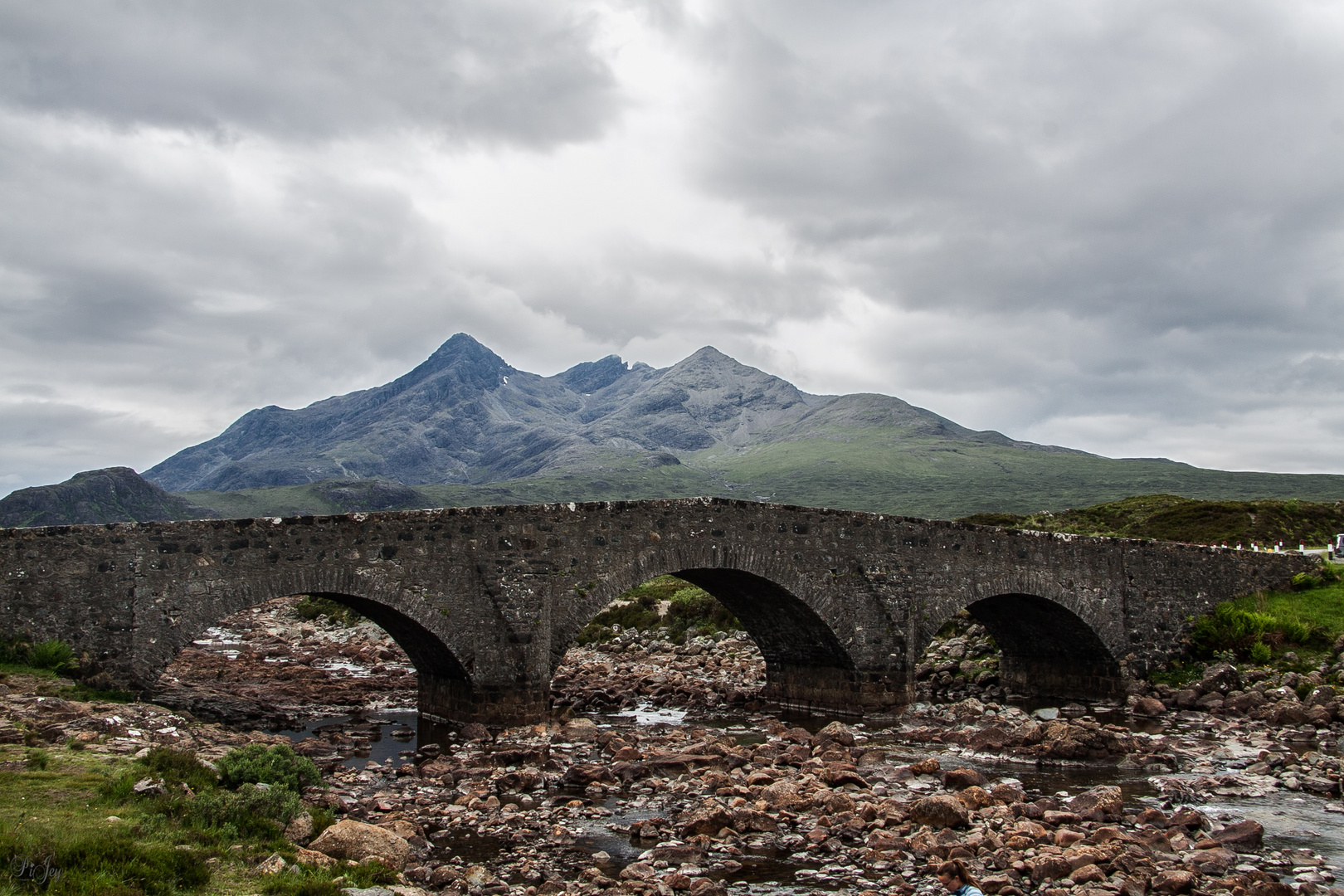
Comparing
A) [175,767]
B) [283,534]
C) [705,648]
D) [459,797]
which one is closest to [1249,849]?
[459,797]

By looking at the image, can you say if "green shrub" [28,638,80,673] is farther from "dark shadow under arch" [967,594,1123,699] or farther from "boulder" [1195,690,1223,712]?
"boulder" [1195,690,1223,712]

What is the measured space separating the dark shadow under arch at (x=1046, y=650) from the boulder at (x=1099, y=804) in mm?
11458

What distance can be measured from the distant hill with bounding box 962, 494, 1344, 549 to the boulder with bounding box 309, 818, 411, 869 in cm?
3308

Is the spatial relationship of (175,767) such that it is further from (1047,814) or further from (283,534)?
(1047,814)

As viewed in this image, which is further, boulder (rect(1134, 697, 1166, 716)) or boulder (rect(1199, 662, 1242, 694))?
boulder (rect(1199, 662, 1242, 694))

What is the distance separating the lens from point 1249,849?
41.1ft

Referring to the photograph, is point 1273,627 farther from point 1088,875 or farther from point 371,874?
point 371,874

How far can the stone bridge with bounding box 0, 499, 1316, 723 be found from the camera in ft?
51.4

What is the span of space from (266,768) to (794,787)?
7568mm

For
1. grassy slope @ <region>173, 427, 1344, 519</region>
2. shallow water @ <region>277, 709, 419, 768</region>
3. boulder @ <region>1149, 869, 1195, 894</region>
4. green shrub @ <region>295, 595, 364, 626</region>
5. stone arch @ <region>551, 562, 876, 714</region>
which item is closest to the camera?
boulder @ <region>1149, 869, 1195, 894</region>

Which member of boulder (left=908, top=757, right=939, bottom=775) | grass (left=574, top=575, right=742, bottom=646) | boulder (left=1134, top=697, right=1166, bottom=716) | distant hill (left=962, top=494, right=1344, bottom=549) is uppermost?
distant hill (left=962, top=494, right=1344, bottom=549)

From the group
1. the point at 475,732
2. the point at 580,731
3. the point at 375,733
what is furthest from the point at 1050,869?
the point at 375,733

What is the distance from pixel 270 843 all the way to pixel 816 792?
8.14 meters

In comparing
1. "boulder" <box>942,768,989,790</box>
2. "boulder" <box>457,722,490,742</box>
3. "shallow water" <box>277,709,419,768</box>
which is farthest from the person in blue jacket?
"shallow water" <box>277,709,419,768</box>
